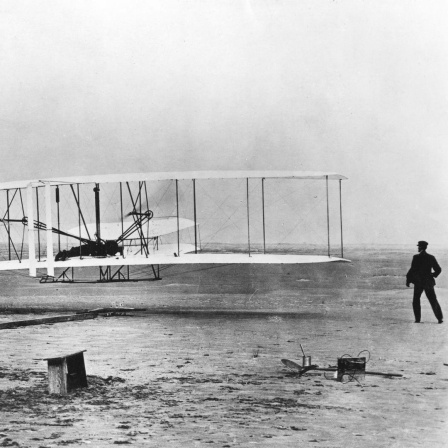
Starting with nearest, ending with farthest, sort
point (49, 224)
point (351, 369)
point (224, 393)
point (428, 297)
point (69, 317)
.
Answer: point (224, 393) < point (351, 369) < point (428, 297) < point (69, 317) < point (49, 224)

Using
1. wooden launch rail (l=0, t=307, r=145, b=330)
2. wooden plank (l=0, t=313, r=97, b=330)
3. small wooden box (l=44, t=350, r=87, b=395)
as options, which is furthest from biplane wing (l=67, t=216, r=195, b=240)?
small wooden box (l=44, t=350, r=87, b=395)

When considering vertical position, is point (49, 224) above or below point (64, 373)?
above

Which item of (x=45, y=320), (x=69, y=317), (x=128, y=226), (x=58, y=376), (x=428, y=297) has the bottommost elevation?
(x=69, y=317)

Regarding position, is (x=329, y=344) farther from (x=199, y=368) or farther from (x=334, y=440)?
(x=334, y=440)

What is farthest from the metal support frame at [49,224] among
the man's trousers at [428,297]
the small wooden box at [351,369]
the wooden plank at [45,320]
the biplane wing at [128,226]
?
the small wooden box at [351,369]

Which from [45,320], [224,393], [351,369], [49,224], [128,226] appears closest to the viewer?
[224,393]

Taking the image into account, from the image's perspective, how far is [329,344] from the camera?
13.3 metres

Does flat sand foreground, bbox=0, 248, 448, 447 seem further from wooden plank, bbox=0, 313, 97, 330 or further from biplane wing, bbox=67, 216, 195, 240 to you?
Result: biplane wing, bbox=67, 216, 195, 240

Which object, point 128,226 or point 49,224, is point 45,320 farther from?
point 128,226

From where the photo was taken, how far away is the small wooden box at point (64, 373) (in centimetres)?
872

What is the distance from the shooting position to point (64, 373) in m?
8.74

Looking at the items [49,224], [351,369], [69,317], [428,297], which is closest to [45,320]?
[69,317]

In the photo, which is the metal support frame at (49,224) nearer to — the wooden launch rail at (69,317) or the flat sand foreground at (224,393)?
the wooden launch rail at (69,317)

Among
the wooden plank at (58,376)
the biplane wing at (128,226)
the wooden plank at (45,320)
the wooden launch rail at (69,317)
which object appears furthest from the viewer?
the biplane wing at (128,226)
